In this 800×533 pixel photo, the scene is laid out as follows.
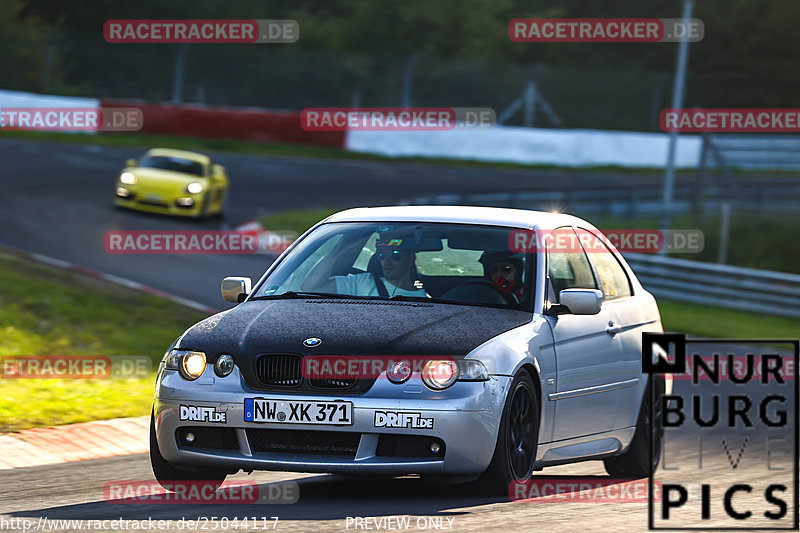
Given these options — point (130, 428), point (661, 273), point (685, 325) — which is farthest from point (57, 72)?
point (130, 428)

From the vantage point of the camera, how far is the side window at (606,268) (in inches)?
331

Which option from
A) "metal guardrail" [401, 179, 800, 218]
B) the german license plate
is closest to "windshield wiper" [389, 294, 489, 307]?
the german license plate

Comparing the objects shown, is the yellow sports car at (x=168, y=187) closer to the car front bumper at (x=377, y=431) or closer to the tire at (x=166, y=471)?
the tire at (x=166, y=471)

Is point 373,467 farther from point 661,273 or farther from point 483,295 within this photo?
point 661,273

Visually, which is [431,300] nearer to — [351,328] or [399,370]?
[351,328]

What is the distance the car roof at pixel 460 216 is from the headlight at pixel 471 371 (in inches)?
56.9

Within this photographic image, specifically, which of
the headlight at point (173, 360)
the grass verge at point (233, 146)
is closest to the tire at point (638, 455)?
the headlight at point (173, 360)

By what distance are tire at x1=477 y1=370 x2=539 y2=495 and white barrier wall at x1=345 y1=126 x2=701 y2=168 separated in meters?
33.0

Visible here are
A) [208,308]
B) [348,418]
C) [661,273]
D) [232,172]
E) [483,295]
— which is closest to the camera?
[348,418]

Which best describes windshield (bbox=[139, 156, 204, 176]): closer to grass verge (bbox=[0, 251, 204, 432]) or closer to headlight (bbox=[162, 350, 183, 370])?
grass verge (bbox=[0, 251, 204, 432])

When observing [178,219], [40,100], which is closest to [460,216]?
[178,219]

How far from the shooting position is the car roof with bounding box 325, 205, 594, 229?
7898mm

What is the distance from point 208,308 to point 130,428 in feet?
21.9

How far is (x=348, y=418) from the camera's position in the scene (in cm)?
645
